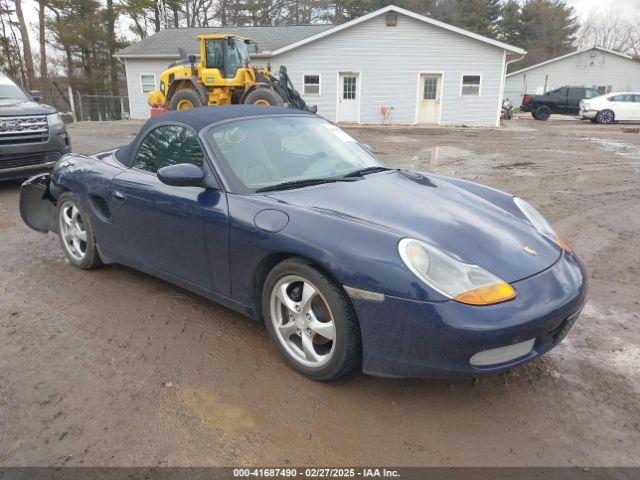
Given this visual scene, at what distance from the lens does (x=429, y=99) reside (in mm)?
22922

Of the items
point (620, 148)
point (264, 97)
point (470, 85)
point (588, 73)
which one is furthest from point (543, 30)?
point (264, 97)

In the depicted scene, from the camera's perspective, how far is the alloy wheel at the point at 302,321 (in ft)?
8.57

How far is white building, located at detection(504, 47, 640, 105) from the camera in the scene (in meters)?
35.7

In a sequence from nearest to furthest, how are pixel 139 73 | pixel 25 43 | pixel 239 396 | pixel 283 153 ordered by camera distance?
pixel 239 396 → pixel 283 153 → pixel 139 73 → pixel 25 43

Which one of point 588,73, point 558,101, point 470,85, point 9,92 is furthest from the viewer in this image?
point 588,73

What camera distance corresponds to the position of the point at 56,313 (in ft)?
11.8

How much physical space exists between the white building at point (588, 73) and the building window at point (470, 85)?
58.8 ft

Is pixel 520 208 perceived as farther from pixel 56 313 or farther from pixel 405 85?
pixel 405 85

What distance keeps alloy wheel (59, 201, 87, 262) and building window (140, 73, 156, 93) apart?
919 inches

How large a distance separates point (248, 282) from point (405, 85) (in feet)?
70.3

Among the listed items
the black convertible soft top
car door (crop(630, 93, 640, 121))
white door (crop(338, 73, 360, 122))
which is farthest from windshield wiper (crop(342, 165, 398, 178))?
car door (crop(630, 93, 640, 121))

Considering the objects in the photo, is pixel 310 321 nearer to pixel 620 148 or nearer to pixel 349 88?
pixel 620 148

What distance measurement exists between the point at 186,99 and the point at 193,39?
519 inches

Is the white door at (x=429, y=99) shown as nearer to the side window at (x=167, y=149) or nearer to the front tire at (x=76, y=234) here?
the front tire at (x=76, y=234)
